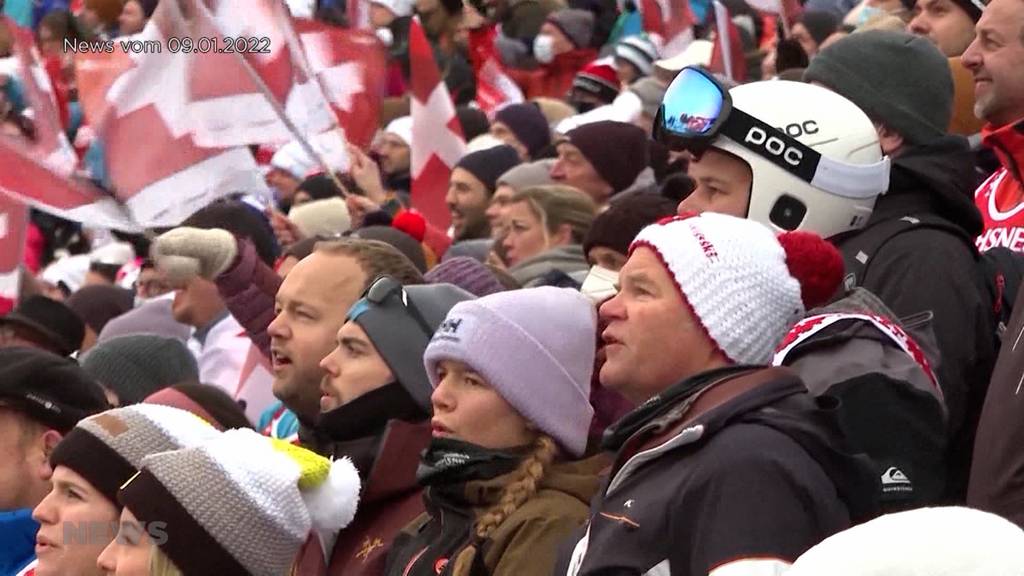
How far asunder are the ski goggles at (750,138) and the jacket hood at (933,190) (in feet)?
0.29

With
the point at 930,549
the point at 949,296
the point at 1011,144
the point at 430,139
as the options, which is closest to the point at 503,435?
the point at 949,296

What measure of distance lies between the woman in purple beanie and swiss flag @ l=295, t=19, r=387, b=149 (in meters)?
4.52

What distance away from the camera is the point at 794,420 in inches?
146

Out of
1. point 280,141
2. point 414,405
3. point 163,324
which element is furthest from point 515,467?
point 163,324

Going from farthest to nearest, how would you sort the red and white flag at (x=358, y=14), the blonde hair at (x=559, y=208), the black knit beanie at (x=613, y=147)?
the red and white flag at (x=358, y=14) → the black knit beanie at (x=613, y=147) → the blonde hair at (x=559, y=208)

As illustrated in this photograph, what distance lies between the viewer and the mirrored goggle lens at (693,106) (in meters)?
5.24

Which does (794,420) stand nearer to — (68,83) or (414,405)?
(414,405)

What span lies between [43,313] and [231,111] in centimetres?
115

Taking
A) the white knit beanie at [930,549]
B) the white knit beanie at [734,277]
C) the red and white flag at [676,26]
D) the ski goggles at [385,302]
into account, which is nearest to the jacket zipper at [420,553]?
the ski goggles at [385,302]

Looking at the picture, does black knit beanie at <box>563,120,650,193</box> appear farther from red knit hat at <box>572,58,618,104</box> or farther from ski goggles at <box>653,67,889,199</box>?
ski goggles at <box>653,67,889,199</box>

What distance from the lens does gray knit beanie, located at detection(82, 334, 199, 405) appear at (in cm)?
735

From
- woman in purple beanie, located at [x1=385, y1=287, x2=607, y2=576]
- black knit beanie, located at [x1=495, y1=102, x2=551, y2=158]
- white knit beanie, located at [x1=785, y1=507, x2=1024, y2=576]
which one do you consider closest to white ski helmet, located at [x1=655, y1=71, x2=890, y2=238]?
woman in purple beanie, located at [x1=385, y1=287, x2=607, y2=576]

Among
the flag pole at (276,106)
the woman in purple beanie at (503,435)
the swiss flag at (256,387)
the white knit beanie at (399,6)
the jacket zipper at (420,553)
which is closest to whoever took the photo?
the woman in purple beanie at (503,435)

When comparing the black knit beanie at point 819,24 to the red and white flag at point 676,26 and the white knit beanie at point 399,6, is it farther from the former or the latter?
the white knit beanie at point 399,6
